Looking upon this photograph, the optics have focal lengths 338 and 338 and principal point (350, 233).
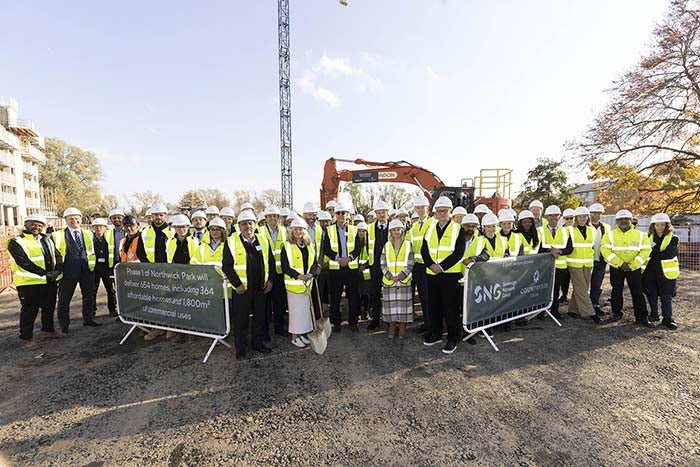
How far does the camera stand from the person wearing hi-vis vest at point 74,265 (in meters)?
5.73

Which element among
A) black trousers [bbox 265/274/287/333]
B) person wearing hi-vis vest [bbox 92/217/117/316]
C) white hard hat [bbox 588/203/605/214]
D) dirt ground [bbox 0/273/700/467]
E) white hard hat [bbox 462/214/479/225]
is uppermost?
white hard hat [bbox 588/203/605/214]

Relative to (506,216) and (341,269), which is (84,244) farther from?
(506,216)

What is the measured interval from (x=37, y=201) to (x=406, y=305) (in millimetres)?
72469

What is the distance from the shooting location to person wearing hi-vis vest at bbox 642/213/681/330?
18.5 feet

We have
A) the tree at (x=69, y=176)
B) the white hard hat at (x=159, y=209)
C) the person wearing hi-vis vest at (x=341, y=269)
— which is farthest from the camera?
the tree at (x=69, y=176)

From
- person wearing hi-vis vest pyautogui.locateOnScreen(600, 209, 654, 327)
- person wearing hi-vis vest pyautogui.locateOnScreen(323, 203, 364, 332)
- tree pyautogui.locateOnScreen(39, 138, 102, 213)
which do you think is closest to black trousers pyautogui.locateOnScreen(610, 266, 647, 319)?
person wearing hi-vis vest pyautogui.locateOnScreen(600, 209, 654, 327)

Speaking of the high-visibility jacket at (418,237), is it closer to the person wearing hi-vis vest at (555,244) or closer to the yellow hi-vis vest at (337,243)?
the yellow hi-vis vest at (337,243)

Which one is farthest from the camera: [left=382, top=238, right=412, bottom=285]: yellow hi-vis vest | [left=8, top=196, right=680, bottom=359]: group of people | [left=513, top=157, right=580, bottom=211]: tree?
[left=513, top=157, right=580, bottom=211]: tree

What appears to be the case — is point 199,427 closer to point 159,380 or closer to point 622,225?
point 159,380

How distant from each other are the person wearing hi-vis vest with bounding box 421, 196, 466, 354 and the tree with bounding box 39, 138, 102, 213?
254ft

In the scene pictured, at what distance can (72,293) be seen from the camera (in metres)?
5.87

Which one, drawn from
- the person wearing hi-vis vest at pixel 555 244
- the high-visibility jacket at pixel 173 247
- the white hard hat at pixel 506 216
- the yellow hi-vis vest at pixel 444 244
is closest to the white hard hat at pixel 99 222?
the high-visibility jacket at pixel 173 247

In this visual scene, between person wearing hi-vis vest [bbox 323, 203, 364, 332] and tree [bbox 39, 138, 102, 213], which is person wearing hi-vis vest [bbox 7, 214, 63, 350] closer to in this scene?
person wearing hi-vis vest [bbox 323, 203, 364, 332]

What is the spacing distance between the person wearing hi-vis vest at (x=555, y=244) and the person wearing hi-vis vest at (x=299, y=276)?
14.1 ft
